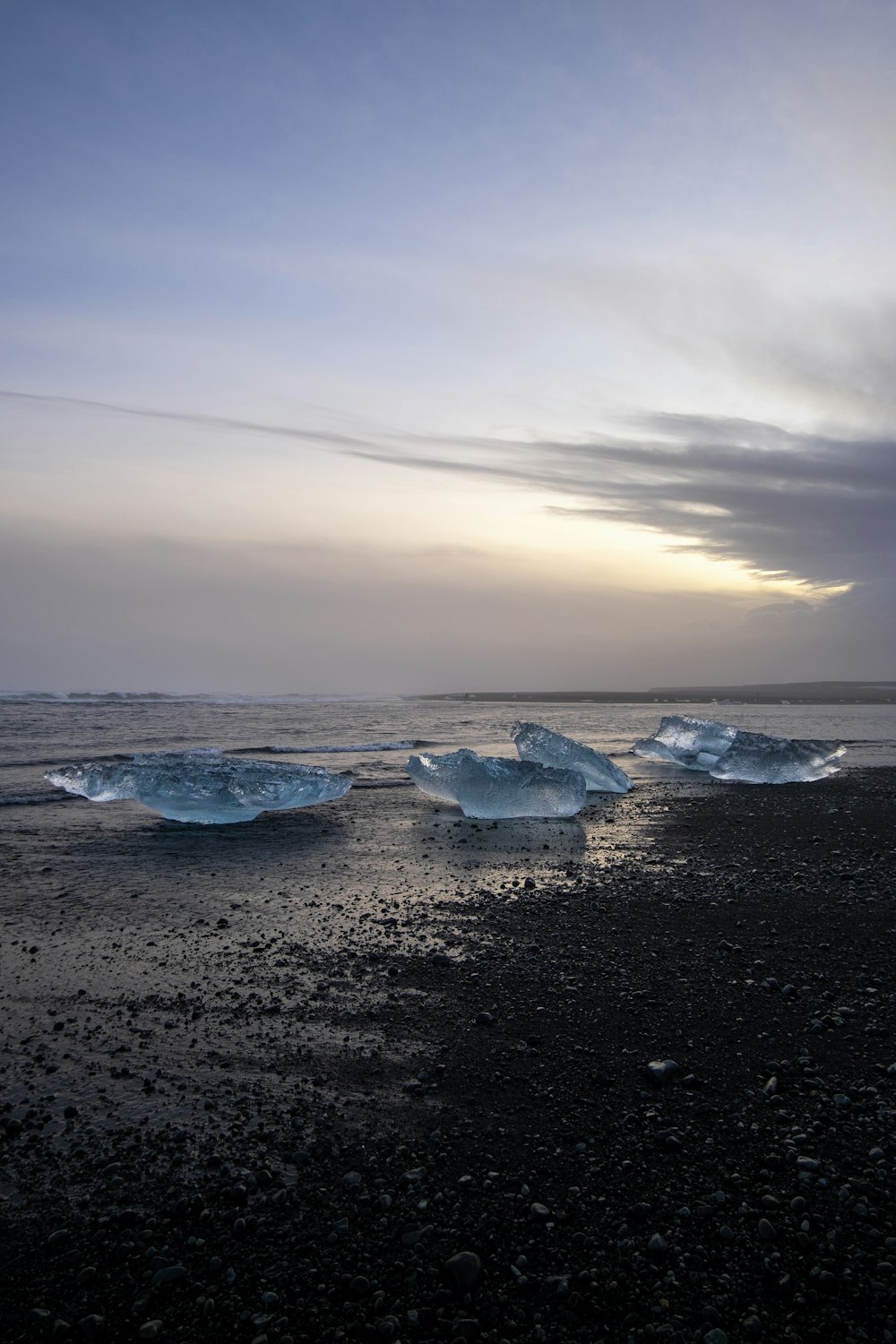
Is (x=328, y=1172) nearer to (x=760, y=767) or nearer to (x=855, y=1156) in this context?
(x=855, y=1156)

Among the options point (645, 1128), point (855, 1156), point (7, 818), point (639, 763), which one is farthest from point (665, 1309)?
point (639, 763)

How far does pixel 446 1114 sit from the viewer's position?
334cm

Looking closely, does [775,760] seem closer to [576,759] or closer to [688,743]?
[688,743]

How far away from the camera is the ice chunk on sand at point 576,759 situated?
1323 centimetres

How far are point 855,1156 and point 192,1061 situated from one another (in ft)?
9.70

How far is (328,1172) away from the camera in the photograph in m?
2.93

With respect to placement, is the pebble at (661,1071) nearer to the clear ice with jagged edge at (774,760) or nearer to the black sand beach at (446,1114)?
the black sand beach at (446,1114)

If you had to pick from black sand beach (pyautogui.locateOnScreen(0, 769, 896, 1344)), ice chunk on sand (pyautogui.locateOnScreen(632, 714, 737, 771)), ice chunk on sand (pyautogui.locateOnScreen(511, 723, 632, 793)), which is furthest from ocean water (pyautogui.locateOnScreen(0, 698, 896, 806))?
black sand beach (pyautogui.locateOnScreen(0, 769, 896, 1344))

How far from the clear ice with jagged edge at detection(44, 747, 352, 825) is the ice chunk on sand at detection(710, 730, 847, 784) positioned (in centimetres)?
842

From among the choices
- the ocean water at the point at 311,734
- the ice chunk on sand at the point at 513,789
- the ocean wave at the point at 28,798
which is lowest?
the ocean wave at the point at 28,798

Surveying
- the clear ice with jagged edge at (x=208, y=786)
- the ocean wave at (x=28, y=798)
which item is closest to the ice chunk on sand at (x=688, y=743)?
the clear ice with jagged edge at (x=208, y=786)

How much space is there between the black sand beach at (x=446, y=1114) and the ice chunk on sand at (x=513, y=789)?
3930 mm

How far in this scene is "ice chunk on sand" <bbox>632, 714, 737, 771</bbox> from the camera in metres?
17.6

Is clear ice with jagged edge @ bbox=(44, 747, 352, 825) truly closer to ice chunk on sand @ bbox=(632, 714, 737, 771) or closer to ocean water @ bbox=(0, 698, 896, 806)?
ocean water @ bbox=(0, 698, 896, 806)
